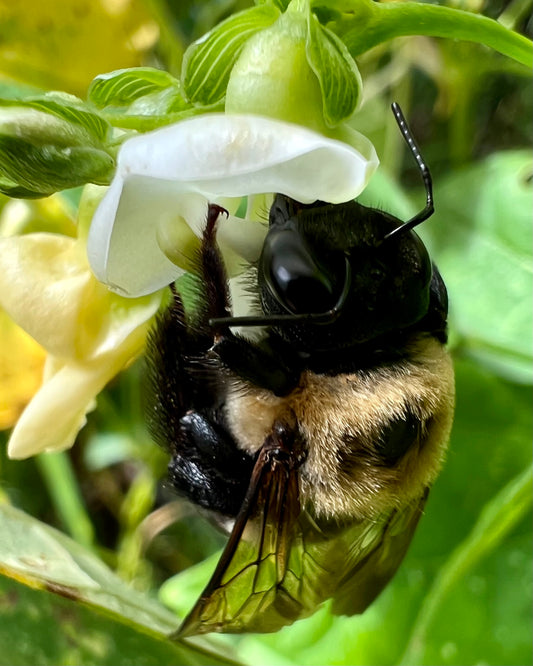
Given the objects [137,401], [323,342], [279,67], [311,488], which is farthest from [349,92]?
[137,401]

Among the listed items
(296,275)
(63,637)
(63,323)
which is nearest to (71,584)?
(63,637)

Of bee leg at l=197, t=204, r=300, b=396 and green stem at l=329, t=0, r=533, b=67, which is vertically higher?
green stem at l=329, t=0, r=533, b=67

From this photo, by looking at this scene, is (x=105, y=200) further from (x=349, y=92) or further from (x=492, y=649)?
(x=492, y=649)

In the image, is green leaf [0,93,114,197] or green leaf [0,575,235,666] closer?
green leaf [0,93,114,197]

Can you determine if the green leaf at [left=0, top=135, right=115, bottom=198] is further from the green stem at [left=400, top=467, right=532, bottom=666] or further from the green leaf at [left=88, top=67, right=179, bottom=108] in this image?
the green stem at [left=400, top=467, right=532, bottom=666]

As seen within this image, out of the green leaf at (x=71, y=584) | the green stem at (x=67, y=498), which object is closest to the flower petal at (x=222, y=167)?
the green leaf at (x=71, y=584)

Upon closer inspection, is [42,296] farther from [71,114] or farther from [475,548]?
[475,548]

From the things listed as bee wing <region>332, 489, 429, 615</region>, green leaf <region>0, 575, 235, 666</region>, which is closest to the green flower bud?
bee wing <region>332, 489, 429, 615</region>

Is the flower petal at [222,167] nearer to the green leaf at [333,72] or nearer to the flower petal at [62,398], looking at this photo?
the green leaf at [333,72]
